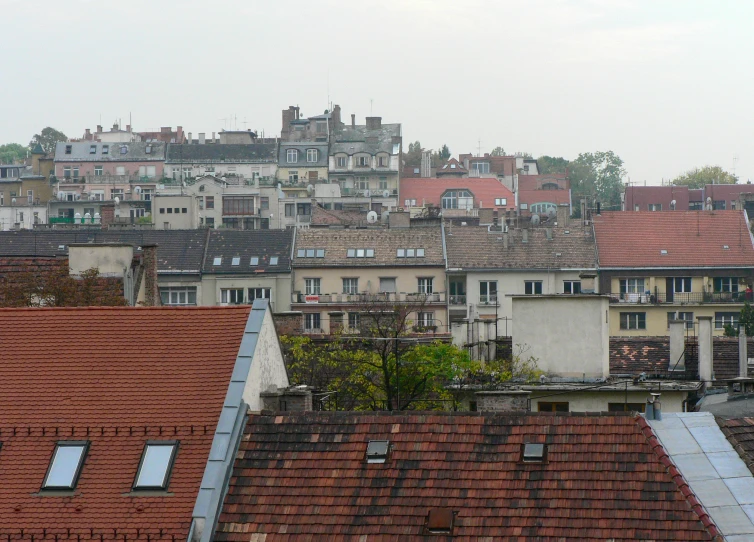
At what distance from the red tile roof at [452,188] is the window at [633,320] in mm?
58285

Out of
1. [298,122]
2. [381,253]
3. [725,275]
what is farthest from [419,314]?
[298,122]

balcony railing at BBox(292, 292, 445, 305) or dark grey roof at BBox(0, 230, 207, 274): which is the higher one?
dark grey roof at BBox(0, 230, 207, 274)

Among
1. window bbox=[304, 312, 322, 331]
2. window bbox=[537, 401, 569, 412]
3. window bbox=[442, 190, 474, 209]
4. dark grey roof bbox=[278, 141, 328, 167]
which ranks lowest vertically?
window bbox=[304, 312, 322, 331]

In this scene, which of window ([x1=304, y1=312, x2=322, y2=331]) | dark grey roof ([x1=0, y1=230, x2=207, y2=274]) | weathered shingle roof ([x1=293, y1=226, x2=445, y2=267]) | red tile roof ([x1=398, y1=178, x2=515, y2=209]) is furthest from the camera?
red tile roof ([x1=398, y1=178, x2=515, y2=209])

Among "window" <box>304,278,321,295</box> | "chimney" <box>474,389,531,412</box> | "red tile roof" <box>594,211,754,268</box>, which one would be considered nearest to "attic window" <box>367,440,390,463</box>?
"chimney" <box>474,389,531,412</box>

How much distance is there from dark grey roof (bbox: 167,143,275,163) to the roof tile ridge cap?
13605cm

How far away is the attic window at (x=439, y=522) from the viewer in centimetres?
1923

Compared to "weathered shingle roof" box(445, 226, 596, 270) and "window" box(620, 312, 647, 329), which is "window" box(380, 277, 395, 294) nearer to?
"weathered shingle roof" box(445, 226, 596, 270)

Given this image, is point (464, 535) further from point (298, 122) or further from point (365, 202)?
point (298, 122)

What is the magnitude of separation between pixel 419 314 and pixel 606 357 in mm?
48028

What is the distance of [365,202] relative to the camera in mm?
144500

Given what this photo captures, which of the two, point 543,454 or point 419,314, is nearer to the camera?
point 543,454

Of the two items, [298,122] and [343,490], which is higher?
[298,122]

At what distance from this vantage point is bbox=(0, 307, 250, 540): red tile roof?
20.3 m
